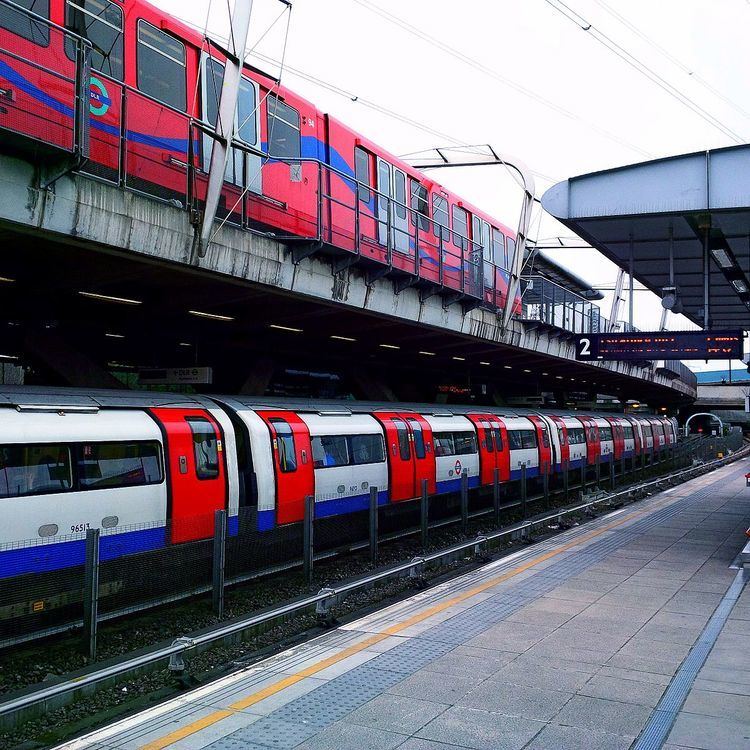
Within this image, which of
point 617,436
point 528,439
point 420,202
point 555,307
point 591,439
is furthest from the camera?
point 617,436

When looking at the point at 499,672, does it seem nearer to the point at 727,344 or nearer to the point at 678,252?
the point at 727,344

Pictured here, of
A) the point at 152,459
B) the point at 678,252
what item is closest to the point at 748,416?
the point at 678,252

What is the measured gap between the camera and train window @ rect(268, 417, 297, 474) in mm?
13227

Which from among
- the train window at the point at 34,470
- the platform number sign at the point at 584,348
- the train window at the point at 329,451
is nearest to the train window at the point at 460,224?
the platform number sign at the point at 584,348

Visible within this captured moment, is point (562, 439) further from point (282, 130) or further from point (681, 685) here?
point (681, 685)

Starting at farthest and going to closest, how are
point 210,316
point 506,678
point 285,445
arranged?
point 210,316, point 285,445, point 506,678

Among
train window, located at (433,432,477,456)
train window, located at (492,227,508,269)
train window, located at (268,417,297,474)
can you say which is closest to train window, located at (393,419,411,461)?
train window, located at (433,432,477,456)

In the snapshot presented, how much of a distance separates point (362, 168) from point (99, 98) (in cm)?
811

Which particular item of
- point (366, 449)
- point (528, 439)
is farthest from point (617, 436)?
point (366, 449)

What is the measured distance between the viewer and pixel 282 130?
584 inches

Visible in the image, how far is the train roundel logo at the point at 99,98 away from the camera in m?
10.4

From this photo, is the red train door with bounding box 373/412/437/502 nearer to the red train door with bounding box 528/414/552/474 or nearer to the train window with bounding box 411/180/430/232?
the train window with bounding box 411/180/430/232

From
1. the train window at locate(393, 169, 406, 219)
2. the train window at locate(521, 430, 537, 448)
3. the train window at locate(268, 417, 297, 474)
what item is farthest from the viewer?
the train window at locate(521, 430, 537, 448)

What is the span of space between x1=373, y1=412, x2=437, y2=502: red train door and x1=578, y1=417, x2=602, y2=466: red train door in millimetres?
13326
